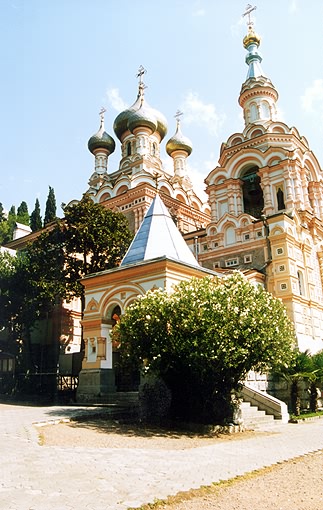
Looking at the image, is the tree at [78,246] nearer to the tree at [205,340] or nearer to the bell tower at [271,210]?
the bell tower at [271,210]

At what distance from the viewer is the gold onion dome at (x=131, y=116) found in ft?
112

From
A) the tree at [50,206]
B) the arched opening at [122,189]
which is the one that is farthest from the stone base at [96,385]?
the tree at [50,206]

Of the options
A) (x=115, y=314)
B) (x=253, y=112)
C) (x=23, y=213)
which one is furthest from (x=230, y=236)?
(x=23, y=213)

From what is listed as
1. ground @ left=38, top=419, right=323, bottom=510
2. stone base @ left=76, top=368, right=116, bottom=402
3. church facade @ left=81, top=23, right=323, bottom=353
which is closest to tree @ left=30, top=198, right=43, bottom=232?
church facade @ left=81, top=23, right=323, bottom=353

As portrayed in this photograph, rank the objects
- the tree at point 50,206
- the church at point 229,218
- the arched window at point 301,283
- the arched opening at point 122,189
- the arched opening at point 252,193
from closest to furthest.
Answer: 1. the church at point 229,218
2. the arched window at point 301,283
3. the arched opening at point 252,193
4. the arched opening at point 122,189
5. the tree at point 50,206

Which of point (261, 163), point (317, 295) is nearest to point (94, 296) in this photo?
point (317, 295)

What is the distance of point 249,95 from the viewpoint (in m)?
28.0

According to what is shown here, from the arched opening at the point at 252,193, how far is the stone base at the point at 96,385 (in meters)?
14.9

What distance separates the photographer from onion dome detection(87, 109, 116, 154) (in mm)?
36125

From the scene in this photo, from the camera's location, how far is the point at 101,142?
36094 mm

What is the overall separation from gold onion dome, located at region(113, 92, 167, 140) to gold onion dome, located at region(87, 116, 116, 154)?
1152mm

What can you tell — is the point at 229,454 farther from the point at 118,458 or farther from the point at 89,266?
the point at 89,266

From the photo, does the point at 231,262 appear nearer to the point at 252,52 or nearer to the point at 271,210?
the point at 271,210

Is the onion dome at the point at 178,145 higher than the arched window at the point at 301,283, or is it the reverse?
the onion dome at the point at 178,145
